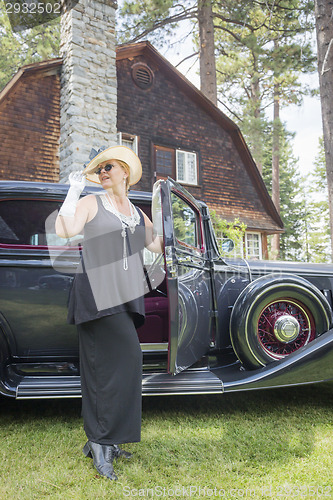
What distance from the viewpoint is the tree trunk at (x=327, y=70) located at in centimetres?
819

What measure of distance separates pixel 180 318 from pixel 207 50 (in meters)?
12.7

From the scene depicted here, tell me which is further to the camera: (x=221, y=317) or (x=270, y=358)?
(x=221, y=317)

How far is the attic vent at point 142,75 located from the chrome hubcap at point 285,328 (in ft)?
34.7

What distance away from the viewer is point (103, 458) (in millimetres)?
2420

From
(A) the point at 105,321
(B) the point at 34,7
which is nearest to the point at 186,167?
(B) the point at 34,7

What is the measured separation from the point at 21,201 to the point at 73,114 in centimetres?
690

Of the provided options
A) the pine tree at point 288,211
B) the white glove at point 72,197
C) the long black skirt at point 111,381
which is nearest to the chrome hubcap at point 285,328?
the long black skirt at point 111,381

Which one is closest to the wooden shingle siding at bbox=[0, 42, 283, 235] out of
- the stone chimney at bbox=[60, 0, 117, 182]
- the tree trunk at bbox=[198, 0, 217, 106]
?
the stone chimney at bbox=[60, 0, 117, 182]

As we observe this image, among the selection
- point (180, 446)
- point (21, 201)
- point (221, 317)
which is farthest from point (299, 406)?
point (21, 201)

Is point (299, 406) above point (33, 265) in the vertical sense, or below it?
below

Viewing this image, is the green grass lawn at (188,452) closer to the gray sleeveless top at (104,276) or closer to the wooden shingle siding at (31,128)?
the gray sleeveless top at (104,276)

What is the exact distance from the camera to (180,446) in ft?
9.16

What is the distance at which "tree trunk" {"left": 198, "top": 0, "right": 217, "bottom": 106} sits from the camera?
13523 millimetres

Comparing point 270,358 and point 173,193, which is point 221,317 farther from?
point 173,193
